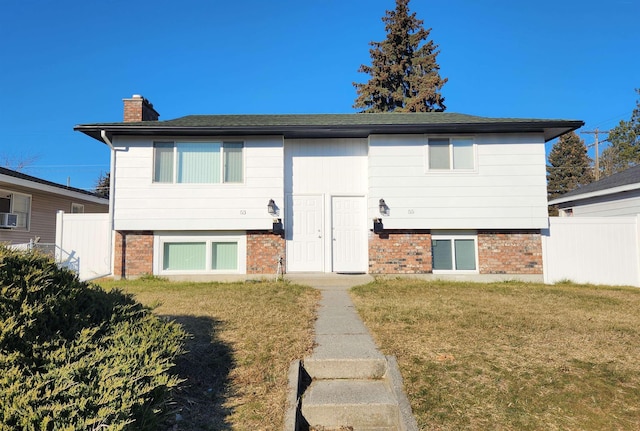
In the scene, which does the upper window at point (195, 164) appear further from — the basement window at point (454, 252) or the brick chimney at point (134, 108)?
the basement window at point (454, 252)

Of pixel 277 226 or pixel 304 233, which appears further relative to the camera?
pixel 304 233

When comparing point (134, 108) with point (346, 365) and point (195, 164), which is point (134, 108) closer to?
point (195, 164)

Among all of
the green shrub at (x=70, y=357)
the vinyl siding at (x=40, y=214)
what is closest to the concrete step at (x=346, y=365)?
the green shrub at (x=70, y=357)

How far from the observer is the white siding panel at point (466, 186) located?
9312mm

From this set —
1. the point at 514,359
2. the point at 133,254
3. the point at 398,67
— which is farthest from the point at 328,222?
the point at 398,67

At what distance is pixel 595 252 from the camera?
9.18 m

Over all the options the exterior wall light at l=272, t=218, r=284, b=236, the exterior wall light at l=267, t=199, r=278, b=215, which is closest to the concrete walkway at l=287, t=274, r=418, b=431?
the exterior wall light at l=272, t=218, r=284, b=236

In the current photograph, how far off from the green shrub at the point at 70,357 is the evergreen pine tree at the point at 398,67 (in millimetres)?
24156

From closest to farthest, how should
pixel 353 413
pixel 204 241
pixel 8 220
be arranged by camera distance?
pixel 353 413 → pixel 204 241 → pixel 8 220

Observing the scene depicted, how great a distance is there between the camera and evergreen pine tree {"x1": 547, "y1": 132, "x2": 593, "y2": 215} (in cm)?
4006

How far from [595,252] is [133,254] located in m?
12.0

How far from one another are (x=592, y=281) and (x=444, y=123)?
556 cm

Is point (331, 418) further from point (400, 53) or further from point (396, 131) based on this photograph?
point (400, 53)

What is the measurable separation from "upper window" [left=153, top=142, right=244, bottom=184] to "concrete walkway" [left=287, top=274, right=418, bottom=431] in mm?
5688
